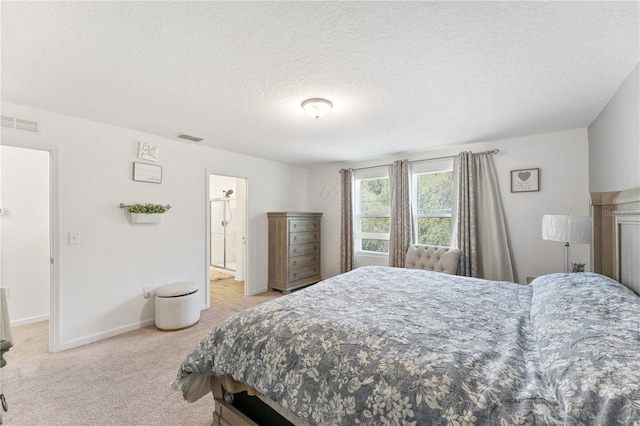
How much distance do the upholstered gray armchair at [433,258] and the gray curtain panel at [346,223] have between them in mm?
1181

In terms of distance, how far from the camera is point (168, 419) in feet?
5.91

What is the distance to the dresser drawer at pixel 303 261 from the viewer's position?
183 inches

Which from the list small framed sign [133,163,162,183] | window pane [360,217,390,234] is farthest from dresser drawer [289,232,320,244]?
small framed sign [133,163,162,183]

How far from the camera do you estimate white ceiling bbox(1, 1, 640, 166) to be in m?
1.33

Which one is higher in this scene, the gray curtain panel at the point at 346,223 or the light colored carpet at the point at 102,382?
the gray curtain panel at the point at 346,223

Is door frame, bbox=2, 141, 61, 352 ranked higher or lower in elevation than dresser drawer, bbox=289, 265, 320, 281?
higher

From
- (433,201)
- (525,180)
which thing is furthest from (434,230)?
(525,180)

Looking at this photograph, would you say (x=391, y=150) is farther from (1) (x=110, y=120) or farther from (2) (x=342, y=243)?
(1) (x=110, y=120)

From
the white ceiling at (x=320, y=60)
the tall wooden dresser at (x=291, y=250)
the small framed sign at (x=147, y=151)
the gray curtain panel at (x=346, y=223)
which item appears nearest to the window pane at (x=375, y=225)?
the gray curtain panel at (x=346, y=223)

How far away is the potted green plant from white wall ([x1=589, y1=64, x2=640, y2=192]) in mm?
4325

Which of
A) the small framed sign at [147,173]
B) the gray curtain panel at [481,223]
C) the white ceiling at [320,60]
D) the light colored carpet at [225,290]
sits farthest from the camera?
the light colored carpet at [225,290]

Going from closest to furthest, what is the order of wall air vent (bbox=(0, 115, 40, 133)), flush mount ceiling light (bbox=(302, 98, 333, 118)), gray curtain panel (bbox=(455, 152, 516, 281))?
flush mount ceiling light (bbox=(302, 98, 333, 118)), wall air vent (bbox=(0, 115, 40, 133)), gray curtain panel (bbox=(455, 152, 516, 281))

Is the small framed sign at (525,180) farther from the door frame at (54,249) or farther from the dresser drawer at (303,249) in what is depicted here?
the door frame at (54,249)

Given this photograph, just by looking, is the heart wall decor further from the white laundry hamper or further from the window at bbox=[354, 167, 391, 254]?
the white laundry hamper
